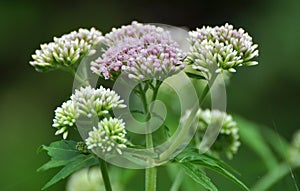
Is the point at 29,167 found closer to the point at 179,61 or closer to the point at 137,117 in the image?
the point at 137,117

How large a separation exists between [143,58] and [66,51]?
0.69 feet

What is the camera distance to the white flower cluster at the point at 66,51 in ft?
4.36

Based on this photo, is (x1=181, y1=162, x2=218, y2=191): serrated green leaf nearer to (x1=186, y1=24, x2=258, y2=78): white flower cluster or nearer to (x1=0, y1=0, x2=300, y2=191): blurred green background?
(x1=186, y1=24, x2=258, y2=78): white flower cluster

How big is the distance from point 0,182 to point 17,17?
2.07 meters

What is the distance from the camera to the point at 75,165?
1.12 metres

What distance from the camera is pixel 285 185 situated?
71.6 inches

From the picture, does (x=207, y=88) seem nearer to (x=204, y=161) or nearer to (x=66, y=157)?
(x=204, y=161)

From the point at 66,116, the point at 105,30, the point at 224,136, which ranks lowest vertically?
the point at 105,30

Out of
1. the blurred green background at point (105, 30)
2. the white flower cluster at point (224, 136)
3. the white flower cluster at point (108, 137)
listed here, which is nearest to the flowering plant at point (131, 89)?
the white flower cluster at point (108, 137)

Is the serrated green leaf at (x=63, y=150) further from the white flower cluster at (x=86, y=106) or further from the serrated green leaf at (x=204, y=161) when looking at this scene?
the serrated green leaf at (x=204, y=161)

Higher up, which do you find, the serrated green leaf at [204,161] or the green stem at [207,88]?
the green stem at [207,88]

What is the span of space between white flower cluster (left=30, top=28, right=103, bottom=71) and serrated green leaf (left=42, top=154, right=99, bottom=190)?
0.27 metres

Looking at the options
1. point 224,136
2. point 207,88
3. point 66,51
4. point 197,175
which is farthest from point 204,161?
point 224,136

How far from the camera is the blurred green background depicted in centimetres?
392
